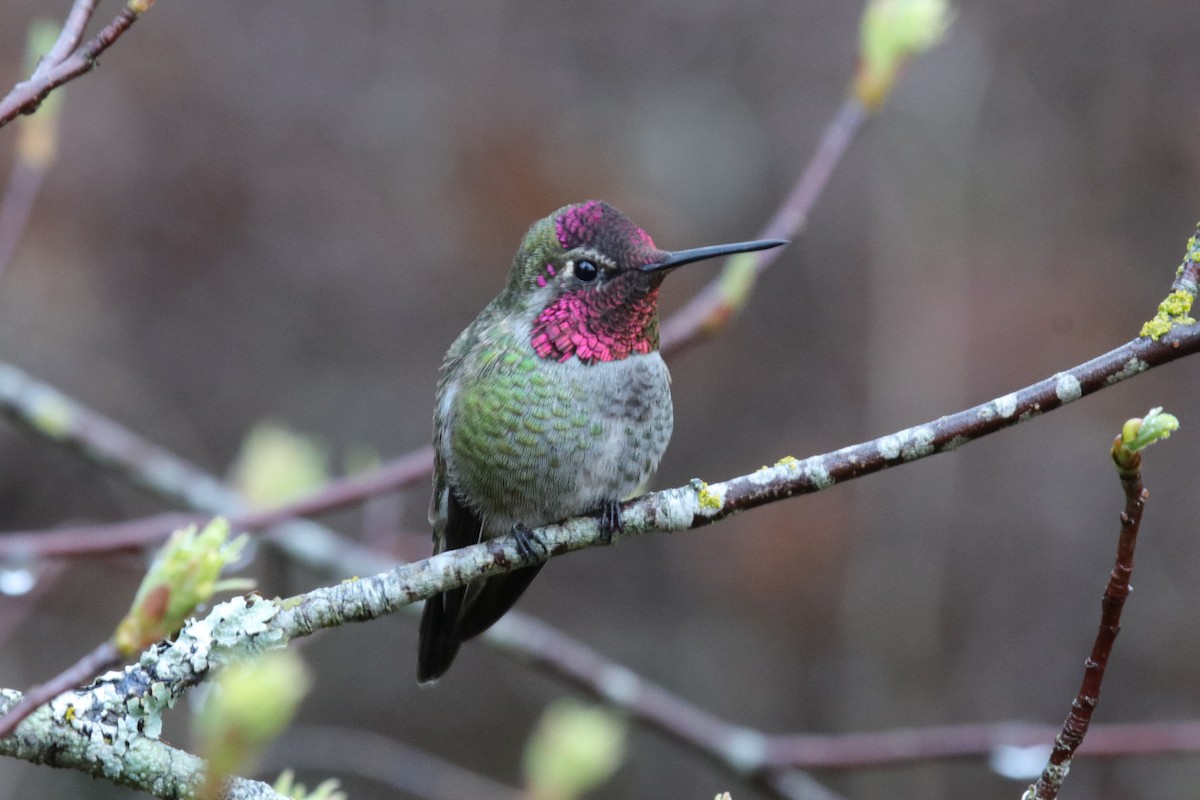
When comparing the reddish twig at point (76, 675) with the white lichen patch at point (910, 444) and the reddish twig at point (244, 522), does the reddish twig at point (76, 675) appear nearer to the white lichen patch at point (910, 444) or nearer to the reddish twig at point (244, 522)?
the white lichen patch at point (910, 444)

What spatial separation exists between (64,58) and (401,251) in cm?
562

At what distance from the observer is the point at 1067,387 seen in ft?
7.19

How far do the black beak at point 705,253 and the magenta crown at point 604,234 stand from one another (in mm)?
37

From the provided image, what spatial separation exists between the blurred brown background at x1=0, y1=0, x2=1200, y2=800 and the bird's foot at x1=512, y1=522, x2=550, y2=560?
13.6 feet

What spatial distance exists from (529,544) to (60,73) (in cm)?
146

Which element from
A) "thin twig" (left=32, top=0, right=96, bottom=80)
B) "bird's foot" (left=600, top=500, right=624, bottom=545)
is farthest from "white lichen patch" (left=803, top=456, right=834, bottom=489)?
"thin twig" (left=32, top=0, right=96, bottom=80)

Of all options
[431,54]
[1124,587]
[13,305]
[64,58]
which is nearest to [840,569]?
[431,54]

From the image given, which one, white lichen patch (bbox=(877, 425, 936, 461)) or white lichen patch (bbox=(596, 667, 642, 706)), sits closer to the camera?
white lichen patch (bbox=(877, 425, 936, 461))

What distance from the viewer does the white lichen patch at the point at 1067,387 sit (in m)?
2.19

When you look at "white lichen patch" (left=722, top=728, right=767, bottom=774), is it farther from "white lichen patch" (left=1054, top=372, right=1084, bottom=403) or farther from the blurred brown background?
the blurred brown background

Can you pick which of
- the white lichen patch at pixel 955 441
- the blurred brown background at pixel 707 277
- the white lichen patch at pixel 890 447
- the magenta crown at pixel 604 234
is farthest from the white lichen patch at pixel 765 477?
the blurred brown background at pixel 707 277

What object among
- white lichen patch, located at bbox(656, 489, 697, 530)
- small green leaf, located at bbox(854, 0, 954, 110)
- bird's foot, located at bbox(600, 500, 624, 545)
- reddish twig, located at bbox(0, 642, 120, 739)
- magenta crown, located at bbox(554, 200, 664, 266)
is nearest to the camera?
reddish twig, located at bbox(0, 642, 120, 739)

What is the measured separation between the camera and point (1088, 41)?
24.1 ft

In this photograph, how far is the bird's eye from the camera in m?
3.37
